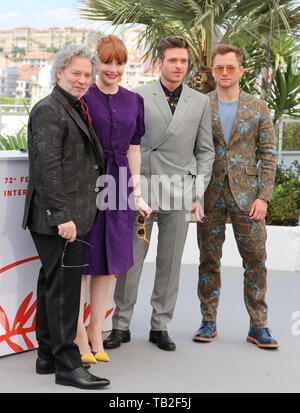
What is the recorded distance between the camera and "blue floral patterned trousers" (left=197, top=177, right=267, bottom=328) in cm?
433

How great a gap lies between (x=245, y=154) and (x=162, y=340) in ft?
4.07

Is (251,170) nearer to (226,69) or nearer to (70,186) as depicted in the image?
(226,69)

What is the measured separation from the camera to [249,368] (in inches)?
157

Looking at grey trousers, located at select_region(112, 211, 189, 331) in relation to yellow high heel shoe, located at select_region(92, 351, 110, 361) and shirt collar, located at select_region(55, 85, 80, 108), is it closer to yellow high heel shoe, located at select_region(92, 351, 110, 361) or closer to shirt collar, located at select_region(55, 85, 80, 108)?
yellow high heel shoe, located at select_region(92, 351, 110, 361)

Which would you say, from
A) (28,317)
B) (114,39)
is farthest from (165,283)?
(114,39)

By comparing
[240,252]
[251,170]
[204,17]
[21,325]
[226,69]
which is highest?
[204,17]

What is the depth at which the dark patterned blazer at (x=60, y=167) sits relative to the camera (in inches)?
134

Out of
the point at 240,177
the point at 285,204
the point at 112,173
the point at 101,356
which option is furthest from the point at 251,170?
the point at 285,204

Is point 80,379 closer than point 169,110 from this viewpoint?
Yes

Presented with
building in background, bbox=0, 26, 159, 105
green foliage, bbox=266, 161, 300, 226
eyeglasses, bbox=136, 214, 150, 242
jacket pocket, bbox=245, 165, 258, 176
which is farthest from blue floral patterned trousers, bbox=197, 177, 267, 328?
building in background, bbox=0, 26, 159, 105

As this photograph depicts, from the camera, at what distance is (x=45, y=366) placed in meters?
3.74

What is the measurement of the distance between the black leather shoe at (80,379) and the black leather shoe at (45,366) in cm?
19

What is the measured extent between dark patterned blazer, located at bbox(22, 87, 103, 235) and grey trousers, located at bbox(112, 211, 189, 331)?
73 centimetres
